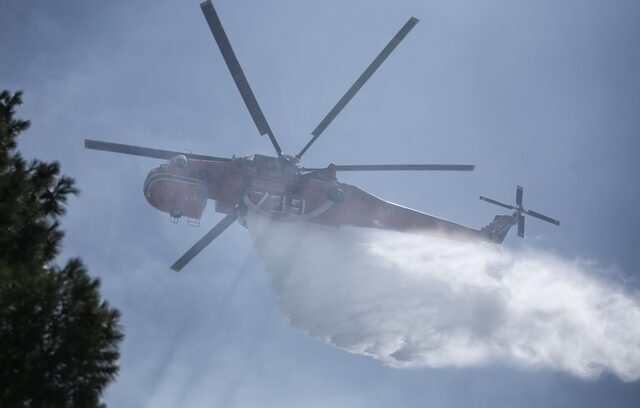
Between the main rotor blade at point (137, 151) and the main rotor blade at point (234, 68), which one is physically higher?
the main rotor blade at point (234, 68)

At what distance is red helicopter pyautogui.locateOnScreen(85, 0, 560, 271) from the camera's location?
24.9 m

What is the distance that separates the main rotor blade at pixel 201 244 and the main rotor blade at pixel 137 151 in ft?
11.0

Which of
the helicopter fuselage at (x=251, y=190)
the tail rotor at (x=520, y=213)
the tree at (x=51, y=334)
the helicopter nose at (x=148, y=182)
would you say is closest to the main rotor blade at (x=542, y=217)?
the tail rotor at (x=520, y=213)

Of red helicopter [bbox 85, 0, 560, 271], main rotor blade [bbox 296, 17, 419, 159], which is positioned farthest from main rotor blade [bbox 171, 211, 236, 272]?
main rotor blade [bbox 296, 17, 419, 159]

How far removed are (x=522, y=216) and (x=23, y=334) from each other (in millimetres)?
29299

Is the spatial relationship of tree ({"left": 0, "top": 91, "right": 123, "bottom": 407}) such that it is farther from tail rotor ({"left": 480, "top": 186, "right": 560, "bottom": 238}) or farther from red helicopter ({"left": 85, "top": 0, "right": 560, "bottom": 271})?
tail rotor ({"left": 480, "top": 186, "right": 560, "bottom": 238})

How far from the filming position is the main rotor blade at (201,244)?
81.7 feet

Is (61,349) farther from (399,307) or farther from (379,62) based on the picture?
(399,307)

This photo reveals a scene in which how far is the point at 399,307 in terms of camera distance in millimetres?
27875

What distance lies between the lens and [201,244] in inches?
981

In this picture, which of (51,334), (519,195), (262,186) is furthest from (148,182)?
(519,195)

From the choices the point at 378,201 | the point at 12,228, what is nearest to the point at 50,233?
the point at 12,228

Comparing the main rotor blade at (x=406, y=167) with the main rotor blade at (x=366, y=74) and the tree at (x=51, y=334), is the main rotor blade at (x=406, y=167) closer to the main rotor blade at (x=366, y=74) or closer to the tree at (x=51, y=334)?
the main rotor blade at (x=366, y=74)

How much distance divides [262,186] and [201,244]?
4.02m
